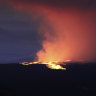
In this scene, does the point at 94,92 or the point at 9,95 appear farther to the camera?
the point at 94,92

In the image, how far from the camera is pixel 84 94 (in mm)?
69000

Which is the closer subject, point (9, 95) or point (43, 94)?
point (9, 95)

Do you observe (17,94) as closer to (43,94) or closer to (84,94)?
(43,94)

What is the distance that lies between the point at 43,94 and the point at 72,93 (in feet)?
38.3

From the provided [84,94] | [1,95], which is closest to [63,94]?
[84,94]

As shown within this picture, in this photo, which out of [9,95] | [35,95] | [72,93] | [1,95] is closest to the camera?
[1,95]

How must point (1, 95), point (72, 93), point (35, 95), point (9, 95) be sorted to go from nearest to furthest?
point (1, 95) < point (9, 95) < point (35, 95) < point (72, 93)

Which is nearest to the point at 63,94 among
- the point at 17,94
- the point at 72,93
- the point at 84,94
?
the point at 72,93

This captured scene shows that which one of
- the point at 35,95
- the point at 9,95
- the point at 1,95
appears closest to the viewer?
the point at 1,95

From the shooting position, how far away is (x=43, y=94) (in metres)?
69.0

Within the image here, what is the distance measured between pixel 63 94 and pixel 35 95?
11.3m

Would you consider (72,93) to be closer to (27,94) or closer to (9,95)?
(27,94)

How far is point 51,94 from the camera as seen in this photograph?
69125 millimetres

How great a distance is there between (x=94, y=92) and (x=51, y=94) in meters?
17.9
